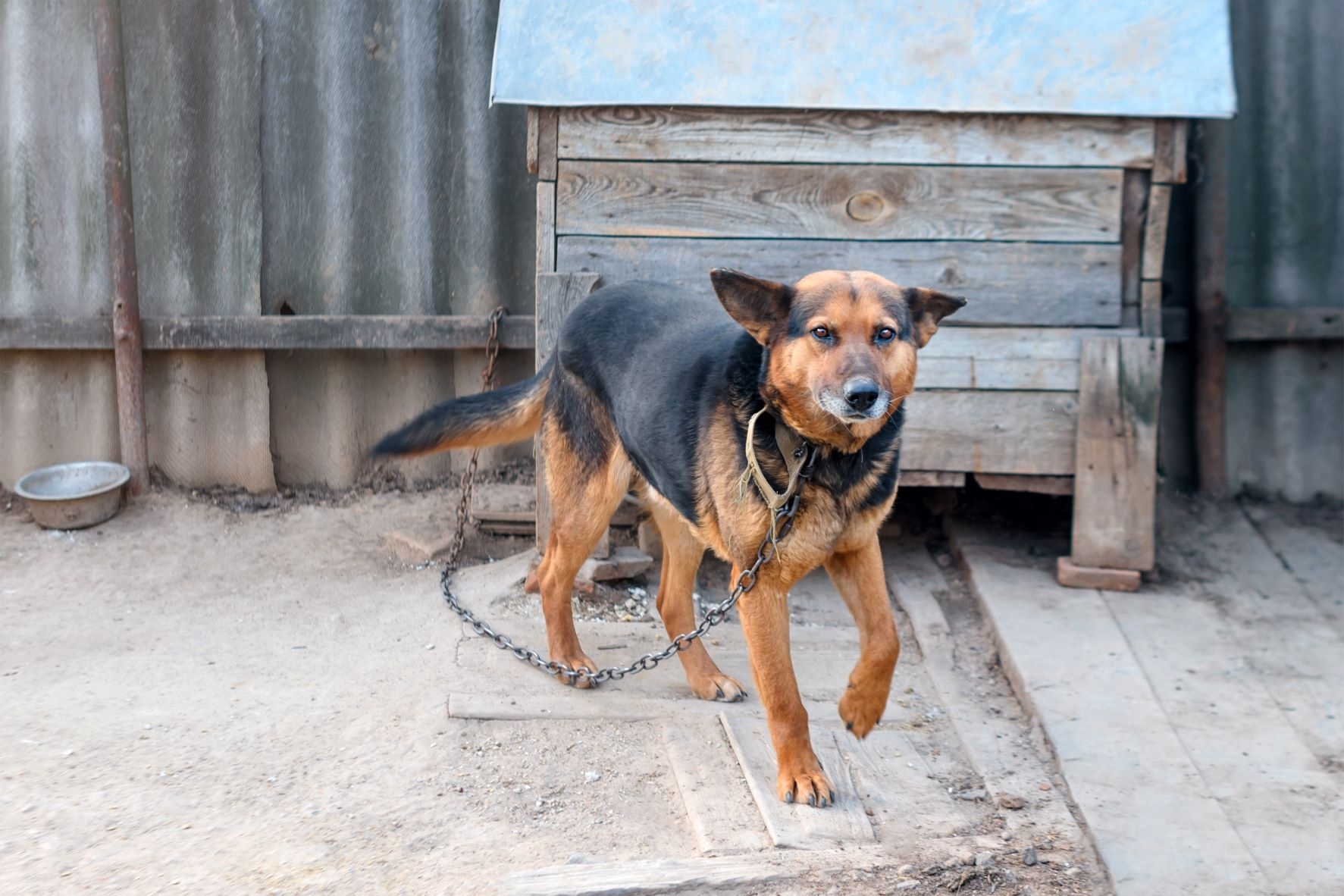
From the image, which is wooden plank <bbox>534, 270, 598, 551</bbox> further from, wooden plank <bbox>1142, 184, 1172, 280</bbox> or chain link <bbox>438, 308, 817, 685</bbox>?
wooden plank <bbox>1142, 184, 1172, 280</bbox>

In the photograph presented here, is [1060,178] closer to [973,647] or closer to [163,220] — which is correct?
[973,647]

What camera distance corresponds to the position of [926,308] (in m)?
3.32

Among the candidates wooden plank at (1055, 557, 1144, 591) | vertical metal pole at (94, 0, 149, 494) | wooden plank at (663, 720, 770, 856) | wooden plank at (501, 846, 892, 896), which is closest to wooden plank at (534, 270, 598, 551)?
wooden plank at (663, 720, 770, 856)

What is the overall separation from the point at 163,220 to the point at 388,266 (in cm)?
109

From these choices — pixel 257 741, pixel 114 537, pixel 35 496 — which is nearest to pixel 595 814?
pixel 257 741

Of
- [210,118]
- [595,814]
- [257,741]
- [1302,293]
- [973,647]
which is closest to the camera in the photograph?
[595,814]

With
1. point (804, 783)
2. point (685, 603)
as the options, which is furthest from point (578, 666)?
point (804, 783)

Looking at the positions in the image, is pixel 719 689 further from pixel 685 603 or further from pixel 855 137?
pixel 855 137

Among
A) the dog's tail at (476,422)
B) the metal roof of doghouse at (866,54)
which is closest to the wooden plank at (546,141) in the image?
the metal roof of doghouse at (866,54)

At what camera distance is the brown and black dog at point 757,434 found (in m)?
3.12

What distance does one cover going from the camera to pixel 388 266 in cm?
580

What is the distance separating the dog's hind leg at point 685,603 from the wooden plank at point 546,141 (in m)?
1.69

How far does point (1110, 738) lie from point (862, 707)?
1.08 metres

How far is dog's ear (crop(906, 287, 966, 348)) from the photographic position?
327cm
